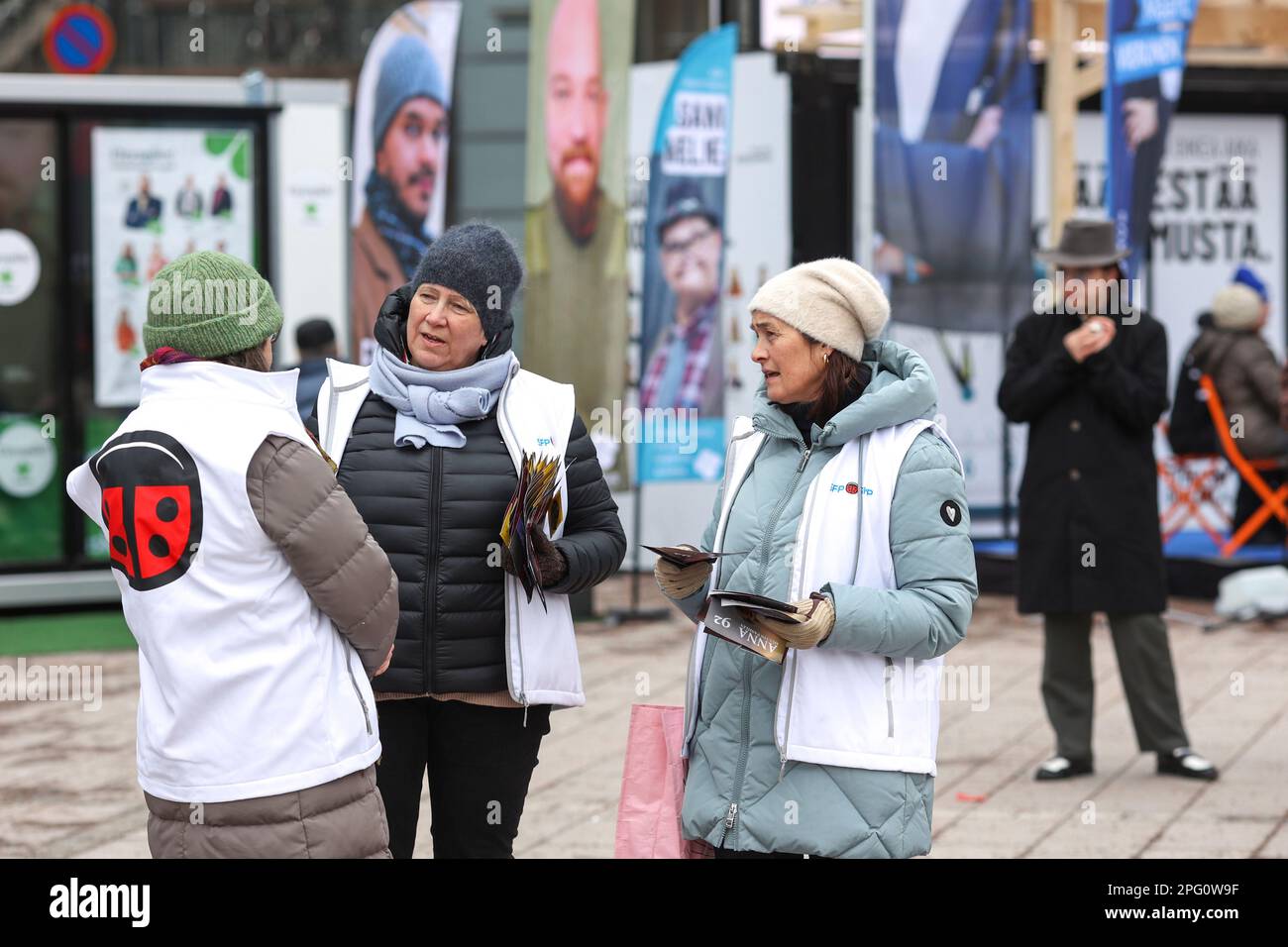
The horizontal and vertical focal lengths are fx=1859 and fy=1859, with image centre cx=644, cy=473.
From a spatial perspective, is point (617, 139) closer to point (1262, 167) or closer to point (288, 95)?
point (288, 95)

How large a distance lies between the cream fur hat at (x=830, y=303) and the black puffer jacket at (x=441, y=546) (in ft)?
2.26

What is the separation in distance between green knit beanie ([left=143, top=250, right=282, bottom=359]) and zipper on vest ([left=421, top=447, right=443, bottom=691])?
626 millimetres

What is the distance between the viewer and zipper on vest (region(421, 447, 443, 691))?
3768mm

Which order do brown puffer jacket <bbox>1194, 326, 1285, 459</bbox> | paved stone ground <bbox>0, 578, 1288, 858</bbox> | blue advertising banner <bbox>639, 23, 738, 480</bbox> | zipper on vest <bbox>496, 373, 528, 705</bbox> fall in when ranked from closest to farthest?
zipper on vest <bbox>496, 373, 528, 705</bbox>
paved stone ground <bbox>0, 578, 1288, 858</bbox>
blue advertising banner <bbox>639, 23, 738, 480</bbox>
brown puffer jacket <bbox>1194, 326, 1285, 459</bbox>

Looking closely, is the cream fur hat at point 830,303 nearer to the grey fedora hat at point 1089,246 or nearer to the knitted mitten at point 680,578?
the knitted mitten at point 680,578

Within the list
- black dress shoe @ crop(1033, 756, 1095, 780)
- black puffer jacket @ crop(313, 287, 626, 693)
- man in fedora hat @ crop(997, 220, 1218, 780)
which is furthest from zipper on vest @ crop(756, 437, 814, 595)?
black dress shoe @ crop(1033, 756, 1095, 780)

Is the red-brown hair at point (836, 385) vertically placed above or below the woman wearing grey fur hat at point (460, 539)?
above

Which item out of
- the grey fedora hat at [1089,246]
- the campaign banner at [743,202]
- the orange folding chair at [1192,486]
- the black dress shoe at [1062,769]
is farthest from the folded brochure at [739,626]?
the orange folding chair at [1192,486]

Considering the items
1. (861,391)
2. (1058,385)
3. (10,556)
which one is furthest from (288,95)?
(861,391)

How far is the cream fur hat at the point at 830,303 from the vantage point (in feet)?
11.6

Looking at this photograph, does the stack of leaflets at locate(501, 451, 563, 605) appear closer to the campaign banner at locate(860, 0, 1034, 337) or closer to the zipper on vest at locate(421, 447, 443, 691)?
the zipper on vest at locate(421, 447, 443, 691)

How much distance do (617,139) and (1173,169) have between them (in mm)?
5271

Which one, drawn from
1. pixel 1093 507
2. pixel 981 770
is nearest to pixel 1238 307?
pixel 1093 507
